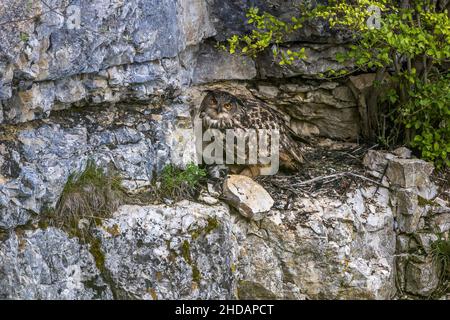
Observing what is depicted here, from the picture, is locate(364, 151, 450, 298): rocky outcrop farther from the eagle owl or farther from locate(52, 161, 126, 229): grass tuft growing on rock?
locate(52, 161, 126, 229): grass tuft growing on rock

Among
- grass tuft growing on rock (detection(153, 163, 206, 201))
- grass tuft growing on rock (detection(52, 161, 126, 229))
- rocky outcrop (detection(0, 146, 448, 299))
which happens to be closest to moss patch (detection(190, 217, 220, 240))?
rocky outcrop (detection(0, 146, 448, 299))

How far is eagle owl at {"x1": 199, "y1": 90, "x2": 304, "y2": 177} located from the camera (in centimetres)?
456

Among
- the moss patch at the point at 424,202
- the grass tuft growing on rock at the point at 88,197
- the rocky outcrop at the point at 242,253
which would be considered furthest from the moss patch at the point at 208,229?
the moss patch at the point at 424,202

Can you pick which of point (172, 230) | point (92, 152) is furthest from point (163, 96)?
point (172, 230)

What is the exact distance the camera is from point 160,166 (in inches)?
171

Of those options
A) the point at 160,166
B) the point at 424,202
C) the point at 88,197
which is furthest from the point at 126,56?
the point at 424,202

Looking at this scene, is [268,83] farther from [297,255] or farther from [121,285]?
[121,285]

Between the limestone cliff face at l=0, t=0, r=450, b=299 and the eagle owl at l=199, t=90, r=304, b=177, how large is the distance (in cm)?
17

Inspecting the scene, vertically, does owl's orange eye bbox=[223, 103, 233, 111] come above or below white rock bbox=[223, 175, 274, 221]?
above

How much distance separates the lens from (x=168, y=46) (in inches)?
164

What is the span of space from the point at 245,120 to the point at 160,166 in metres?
0.72

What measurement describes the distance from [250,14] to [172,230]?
161cm

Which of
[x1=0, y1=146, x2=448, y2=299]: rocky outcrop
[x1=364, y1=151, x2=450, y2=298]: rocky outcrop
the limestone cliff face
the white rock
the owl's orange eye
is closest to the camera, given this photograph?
the limestone cliff face

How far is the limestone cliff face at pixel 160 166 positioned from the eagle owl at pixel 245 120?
0.57 ft
